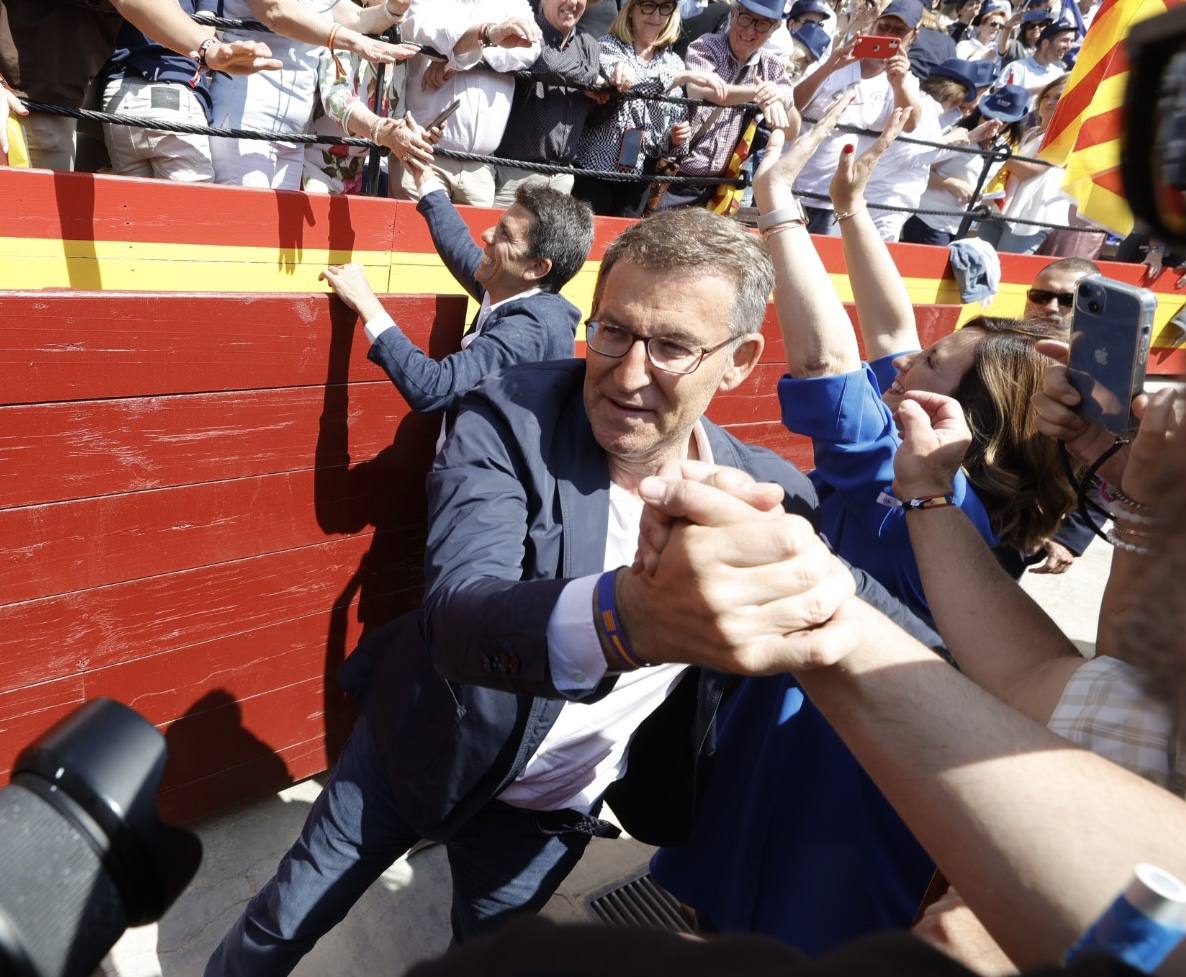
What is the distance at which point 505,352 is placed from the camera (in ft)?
7.95

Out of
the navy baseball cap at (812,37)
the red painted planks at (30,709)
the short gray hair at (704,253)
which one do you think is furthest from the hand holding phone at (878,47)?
the red painted planks at (30,709)

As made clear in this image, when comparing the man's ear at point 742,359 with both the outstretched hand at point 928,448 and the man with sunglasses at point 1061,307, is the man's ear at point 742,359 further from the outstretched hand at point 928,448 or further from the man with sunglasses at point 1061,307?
the man with sunglasses at point 1061,307

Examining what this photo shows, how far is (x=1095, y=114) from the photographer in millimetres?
2686

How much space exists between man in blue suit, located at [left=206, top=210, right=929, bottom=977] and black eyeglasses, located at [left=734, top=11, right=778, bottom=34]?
3.30 meters

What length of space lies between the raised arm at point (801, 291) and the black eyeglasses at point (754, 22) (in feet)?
9.19

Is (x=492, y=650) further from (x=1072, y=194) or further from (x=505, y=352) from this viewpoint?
(x=1072, y=194)

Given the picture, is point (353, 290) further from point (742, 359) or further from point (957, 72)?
point (957, 72)

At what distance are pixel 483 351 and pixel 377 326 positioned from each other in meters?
0.28

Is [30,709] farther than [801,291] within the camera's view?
Yes

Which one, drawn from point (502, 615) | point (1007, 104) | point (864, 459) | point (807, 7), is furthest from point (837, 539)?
point (1007, 104)

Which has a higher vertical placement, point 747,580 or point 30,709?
point 747,580

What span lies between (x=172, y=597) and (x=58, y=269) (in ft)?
3.57

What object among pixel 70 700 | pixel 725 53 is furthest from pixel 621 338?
pixel 725 53

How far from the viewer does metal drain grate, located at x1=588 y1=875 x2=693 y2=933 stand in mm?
2562
